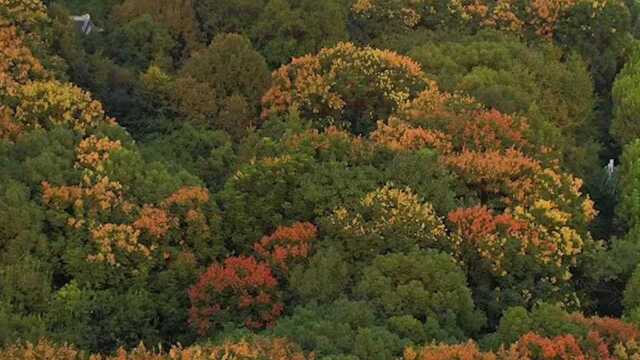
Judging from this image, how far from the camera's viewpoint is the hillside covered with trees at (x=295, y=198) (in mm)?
13883

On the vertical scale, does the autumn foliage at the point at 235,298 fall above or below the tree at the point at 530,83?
below

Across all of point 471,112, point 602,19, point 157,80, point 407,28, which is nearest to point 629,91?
point 602,19

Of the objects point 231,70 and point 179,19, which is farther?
point 179,19

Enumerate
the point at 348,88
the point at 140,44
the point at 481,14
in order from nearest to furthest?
the point at 348,88, the point at 140,44, the point at 481,14

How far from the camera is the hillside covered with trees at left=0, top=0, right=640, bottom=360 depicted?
13.9 meters

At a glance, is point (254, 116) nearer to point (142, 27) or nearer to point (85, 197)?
point (142, 27)

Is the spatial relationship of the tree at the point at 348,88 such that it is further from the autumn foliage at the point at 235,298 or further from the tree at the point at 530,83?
the autumn foliage at the point at 235,298

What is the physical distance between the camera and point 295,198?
17125mm

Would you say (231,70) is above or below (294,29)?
below

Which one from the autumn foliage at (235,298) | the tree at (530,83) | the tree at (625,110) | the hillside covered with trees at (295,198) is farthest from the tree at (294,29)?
the autumn foliage at (235,298)

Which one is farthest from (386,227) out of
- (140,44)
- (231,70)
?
(140,44)

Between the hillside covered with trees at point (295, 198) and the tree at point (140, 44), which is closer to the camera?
the hillside covered with trees at point (295, 198)

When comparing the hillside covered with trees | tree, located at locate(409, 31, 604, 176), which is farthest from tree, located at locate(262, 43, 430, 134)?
tree, located at locate(409, 31, 604, 176)

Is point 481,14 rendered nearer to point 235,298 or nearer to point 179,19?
point 179,19
